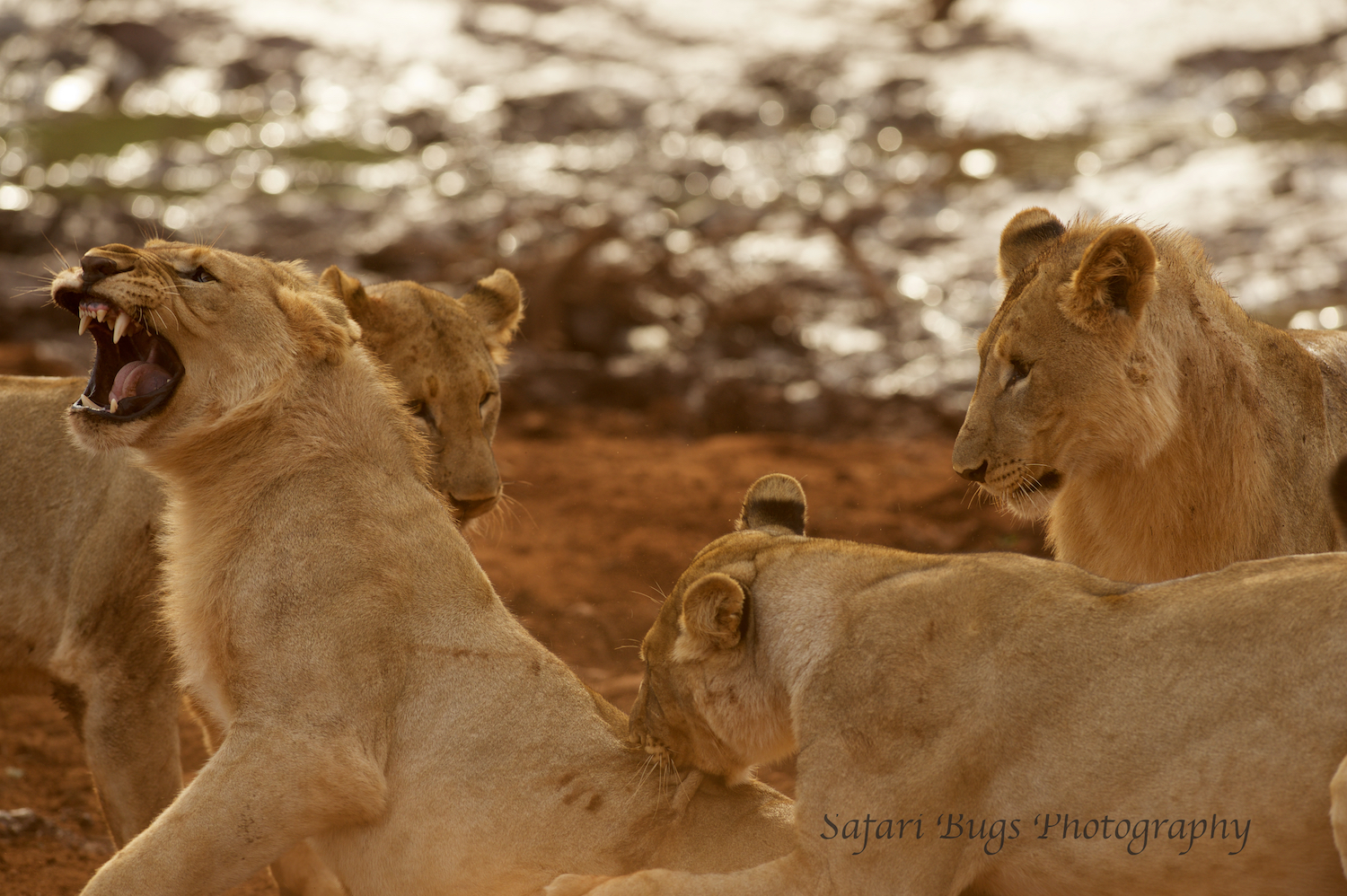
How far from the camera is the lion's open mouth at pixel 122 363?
421 cm

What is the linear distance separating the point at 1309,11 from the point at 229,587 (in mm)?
→ 19463

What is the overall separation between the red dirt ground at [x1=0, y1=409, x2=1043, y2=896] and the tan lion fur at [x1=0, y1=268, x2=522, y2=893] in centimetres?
37

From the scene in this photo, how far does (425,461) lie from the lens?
461cm

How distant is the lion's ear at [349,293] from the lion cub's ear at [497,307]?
647mm

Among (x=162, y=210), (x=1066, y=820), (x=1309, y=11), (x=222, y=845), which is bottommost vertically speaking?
(x=162, y=210)

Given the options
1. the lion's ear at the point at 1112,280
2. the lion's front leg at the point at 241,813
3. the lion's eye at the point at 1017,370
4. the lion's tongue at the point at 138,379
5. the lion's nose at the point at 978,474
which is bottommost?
the lion's front leg at the point at 241,813

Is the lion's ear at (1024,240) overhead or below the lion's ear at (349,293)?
overhead

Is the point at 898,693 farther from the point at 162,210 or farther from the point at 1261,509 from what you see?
the point at 162,210

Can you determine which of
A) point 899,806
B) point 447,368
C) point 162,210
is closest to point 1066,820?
point 899,806

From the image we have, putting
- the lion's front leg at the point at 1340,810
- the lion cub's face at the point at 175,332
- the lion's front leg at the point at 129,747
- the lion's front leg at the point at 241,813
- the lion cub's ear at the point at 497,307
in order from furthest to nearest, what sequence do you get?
the lion cub's ear at the point at 497,307 → the lion's front leg at the point at 129,747 → the lion cub's face at the point at 175,332 → the lion's front leg at the point at 241,813 → the lion's front leg at the point at 1340,810

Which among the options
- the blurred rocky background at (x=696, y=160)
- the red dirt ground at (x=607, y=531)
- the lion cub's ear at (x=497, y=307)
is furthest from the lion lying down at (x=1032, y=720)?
the blurred rocky background at (x=696, y=160)

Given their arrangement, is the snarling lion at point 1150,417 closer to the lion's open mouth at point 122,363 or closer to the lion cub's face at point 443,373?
the lion cub's face at point 443,373

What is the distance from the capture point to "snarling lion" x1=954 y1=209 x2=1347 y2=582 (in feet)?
15.6

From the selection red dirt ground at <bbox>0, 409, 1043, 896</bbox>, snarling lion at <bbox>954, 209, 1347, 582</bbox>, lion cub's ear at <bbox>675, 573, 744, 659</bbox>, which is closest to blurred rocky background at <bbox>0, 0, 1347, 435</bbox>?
red dirt ground at <bbox>0, 409, 1043, 896</bbox>
